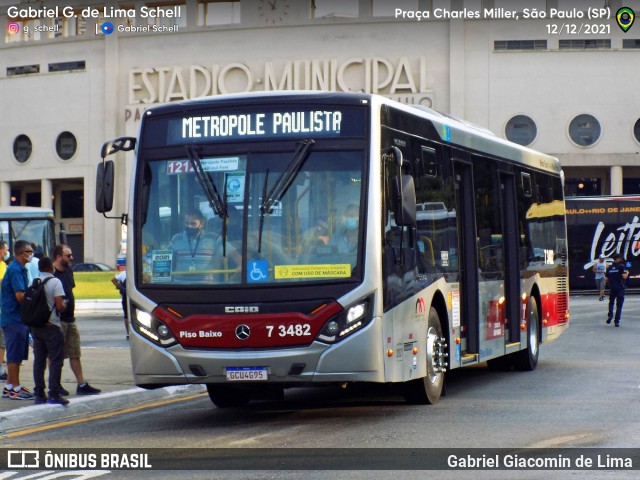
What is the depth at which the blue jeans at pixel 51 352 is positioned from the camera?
12.8 m

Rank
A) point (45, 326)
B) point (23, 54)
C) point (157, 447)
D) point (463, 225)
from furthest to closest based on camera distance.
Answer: point (23, 54) → point (463, 225) → point (45, 326) → point (157, 447)

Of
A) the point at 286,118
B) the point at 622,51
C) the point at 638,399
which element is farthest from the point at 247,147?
the point at 622,51

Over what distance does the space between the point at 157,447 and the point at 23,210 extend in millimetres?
29123

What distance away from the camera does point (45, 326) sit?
42.1ft

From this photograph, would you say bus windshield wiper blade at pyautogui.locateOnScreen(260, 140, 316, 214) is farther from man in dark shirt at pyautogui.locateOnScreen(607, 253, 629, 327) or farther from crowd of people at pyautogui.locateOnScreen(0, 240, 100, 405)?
man in dark shirt at pyautogui.locateOnScreen(607, 253, 629, 327)

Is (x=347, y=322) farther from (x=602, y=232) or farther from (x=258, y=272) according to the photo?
(x=602, y=232)

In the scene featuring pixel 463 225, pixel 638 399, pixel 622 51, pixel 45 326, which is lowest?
pixel 638 399

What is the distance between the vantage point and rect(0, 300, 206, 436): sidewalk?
1202 centimetres

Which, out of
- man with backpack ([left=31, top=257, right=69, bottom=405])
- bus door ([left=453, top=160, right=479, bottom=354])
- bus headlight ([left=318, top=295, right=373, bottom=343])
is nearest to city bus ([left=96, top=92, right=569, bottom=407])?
bus headlight ([left=318, top=295, right=373, bottom=343])

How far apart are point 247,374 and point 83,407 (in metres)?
2.74

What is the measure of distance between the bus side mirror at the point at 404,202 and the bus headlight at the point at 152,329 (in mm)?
2307

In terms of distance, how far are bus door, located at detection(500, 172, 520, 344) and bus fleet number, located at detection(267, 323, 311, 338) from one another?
5.76 meters

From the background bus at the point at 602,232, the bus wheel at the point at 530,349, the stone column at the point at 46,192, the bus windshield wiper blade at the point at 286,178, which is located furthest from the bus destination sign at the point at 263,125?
the stone column at the point at 46,192

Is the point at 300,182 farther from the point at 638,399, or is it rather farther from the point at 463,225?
the point at 638,399
